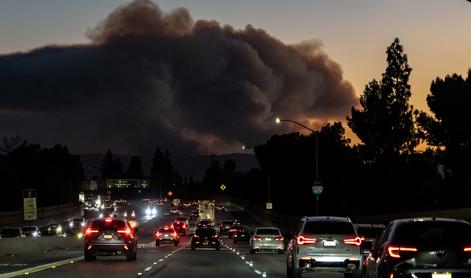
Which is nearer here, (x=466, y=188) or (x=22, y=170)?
(x=466, y=188)

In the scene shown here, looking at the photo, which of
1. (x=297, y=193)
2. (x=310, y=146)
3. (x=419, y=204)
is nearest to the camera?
(x=419, y=204)

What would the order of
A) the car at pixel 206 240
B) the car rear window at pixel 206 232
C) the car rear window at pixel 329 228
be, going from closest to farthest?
the car rear window at pixel 329 228 → the car at pixel 206 240 → the car rear window at pixel 206 232

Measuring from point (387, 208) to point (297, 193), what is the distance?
30291 millimetres

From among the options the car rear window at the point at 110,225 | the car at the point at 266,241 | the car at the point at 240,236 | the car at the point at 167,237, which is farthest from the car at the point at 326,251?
the car at the point at 240,236

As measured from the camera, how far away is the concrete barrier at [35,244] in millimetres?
44344

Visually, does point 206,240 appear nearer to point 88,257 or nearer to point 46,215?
point 88,257

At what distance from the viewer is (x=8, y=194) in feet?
450

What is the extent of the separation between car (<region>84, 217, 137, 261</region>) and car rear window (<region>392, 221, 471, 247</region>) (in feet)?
75.4

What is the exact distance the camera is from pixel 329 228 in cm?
2556

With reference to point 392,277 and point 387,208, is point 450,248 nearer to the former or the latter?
point 392,277

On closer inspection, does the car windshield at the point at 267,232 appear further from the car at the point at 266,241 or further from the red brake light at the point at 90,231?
the red brake light at the point at 90,231

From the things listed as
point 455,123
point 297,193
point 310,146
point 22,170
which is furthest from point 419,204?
point 22,170

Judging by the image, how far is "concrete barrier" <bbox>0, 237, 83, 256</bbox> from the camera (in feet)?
145

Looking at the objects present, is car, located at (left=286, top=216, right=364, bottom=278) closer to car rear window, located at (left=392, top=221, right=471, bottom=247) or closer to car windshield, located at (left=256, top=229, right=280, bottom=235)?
car rear window, located at (left=392, top=221, right=471, bottom=247)
